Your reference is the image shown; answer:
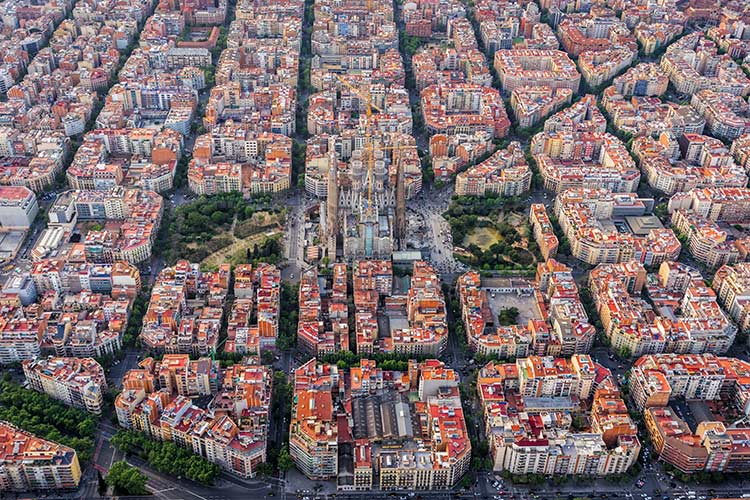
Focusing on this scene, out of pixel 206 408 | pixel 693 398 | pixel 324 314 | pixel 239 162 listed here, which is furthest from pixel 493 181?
pixel 206 408

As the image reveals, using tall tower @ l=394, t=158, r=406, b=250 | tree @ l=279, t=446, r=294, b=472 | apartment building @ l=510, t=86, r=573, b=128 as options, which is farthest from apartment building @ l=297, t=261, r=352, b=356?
apartment building @ l=510, t=86, r=573, b=128

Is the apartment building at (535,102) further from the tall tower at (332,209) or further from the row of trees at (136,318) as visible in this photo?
the row of trees at (136,318)

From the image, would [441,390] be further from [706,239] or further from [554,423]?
[706,239]

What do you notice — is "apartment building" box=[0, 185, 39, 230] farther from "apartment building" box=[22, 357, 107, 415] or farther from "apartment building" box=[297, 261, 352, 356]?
"apartment building" box=[297, 261, 352, 356]

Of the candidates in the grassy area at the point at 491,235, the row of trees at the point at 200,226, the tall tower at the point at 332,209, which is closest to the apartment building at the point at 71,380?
the row of trees at the point at 200,226

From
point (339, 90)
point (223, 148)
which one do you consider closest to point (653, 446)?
point (223, 148)

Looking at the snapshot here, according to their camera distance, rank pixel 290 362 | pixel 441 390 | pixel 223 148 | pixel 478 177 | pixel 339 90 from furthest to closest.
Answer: pixel 339 90
pixel 223 148
pixel 478 177
pixel 290 362
pixel 441 390

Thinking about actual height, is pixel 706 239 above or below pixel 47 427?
above
